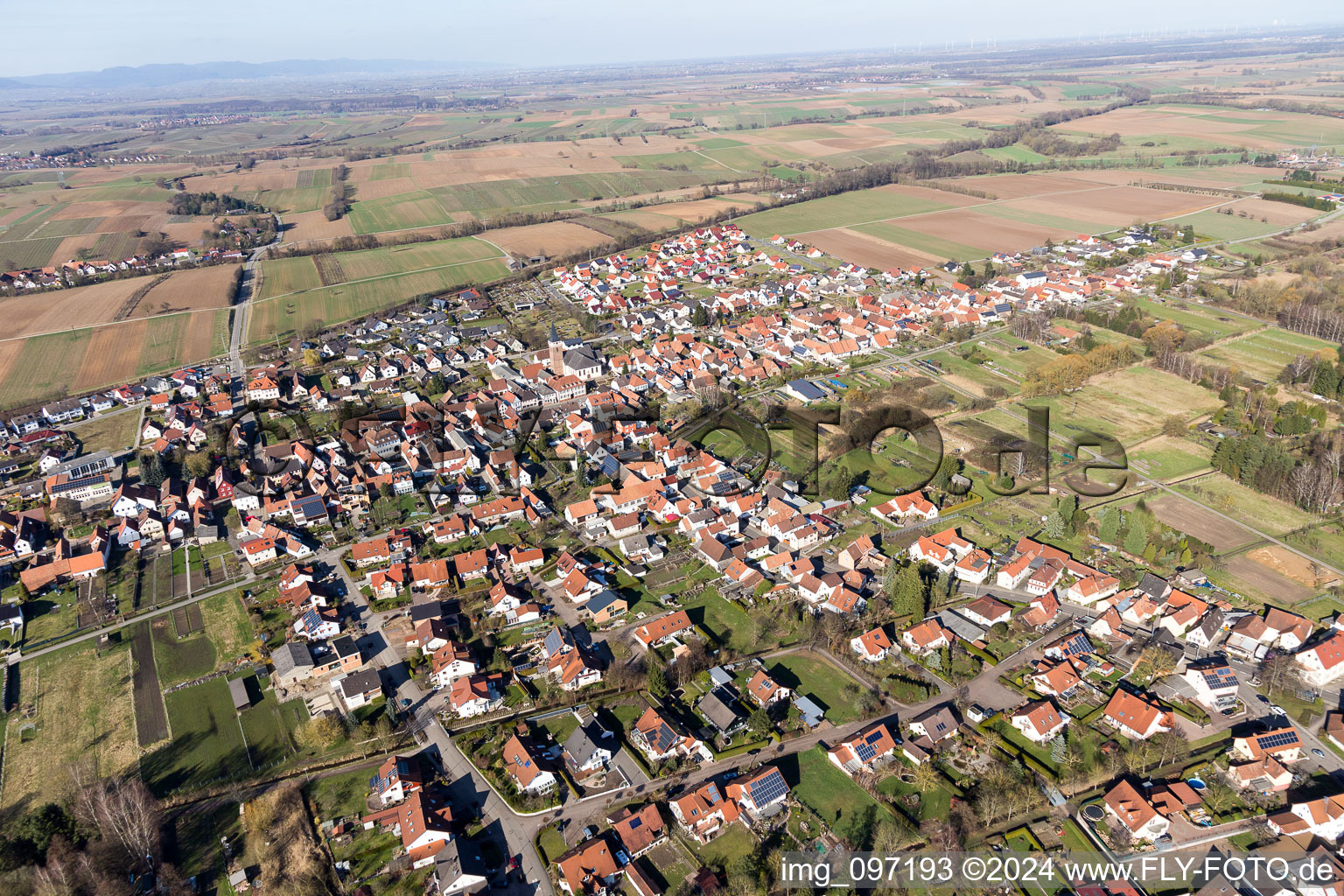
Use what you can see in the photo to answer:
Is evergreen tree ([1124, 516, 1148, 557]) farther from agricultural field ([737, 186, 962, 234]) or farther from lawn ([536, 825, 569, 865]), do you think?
agricultural field ([737, 186, 962, 234])

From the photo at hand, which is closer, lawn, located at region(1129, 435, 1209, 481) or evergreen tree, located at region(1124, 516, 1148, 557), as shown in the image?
evergreen tree, located at region(1124, 516, 1148, 557)

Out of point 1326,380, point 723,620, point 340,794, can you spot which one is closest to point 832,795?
point 723,620

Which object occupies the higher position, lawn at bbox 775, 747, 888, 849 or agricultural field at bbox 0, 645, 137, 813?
agricultural field at bbox 0, 645, 137, 813

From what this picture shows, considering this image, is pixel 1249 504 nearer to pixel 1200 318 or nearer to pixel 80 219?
pixel 1200 318

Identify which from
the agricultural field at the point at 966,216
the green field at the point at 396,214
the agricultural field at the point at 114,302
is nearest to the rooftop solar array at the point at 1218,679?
the agricultural field at the point at 966,216

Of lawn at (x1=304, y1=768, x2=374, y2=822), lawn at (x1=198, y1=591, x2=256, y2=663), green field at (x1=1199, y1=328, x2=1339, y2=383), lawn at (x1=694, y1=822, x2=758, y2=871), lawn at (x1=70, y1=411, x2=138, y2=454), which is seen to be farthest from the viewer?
green field at (x1=1199, y1=328, x2=1339, y2=383)

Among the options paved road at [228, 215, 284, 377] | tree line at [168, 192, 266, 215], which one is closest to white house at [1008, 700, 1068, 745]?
paved road at [228, 215, 284, 377]

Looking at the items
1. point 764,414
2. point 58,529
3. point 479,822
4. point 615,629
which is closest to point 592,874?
point 479,822
